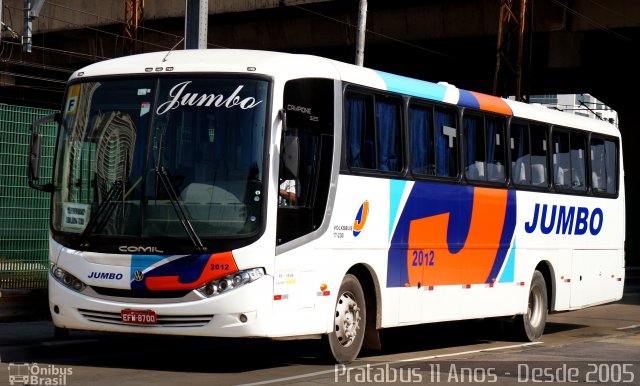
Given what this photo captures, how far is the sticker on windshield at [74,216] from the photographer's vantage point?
41.3 ft

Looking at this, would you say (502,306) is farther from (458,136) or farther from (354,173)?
(354,173)

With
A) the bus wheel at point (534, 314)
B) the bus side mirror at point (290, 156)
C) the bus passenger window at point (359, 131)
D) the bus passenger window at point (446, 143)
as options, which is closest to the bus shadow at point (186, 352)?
the bus wheel at point (534, 314)

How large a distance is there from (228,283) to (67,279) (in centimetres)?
179

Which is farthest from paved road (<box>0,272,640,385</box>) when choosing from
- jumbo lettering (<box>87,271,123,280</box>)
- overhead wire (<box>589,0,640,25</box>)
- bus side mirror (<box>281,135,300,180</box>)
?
overhead wire (<box>589,0,640,25</box>)

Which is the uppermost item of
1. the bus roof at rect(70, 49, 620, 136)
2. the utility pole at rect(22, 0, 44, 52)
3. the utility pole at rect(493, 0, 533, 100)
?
the utility pole at rect(493, 0, 533, 100)

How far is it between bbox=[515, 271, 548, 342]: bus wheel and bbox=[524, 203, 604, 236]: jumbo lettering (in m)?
0.75

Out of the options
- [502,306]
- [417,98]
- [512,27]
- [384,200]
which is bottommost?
[502,306]

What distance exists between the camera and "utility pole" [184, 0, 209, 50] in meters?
17.6

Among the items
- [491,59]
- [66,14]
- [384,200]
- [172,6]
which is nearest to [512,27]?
[491,59]

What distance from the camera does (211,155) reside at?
40.0ft

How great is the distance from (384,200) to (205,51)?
270cm

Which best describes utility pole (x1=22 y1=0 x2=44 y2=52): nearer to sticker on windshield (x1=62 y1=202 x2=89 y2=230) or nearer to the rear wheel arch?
sticker on windshield (x1=62 y1=202 x2=89 y2=230)

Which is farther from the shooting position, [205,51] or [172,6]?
[172,6]

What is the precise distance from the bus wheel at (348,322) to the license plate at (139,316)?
2.03 meters
